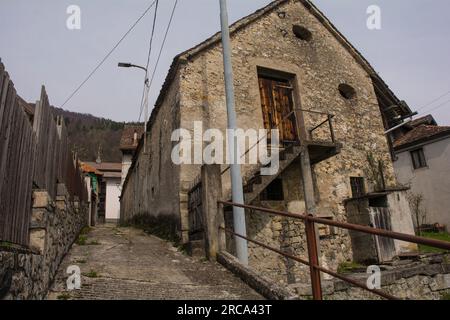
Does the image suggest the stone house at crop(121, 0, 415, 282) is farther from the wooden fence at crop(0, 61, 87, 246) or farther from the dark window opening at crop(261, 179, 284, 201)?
the wooden fence at crop(0, 61, 87, 246)

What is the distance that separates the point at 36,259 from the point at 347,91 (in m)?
11.2

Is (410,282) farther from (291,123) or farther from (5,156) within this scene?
(5,156)

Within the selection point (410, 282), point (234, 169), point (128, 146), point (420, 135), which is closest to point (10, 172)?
point (234, 169)

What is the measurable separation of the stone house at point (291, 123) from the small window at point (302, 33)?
0.04 meters

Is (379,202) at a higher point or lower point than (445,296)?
higher

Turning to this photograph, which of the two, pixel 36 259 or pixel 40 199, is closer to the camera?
pixel 36 259

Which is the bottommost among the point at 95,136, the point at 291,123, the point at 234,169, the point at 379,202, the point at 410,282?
the point at 410,282

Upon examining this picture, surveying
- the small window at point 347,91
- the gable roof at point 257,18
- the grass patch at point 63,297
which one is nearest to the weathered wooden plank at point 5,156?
the grass patch at point 63,297

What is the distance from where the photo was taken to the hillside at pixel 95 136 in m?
62.1

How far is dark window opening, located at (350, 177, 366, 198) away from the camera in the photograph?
10.2 metres

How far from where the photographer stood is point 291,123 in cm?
1023

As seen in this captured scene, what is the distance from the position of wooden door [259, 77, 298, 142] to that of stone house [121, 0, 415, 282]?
0.12 feet

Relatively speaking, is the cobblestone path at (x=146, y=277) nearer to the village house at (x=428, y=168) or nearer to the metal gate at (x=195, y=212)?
the metal gate at (x=195, y=212)

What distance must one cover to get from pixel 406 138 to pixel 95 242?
19.9 meters
